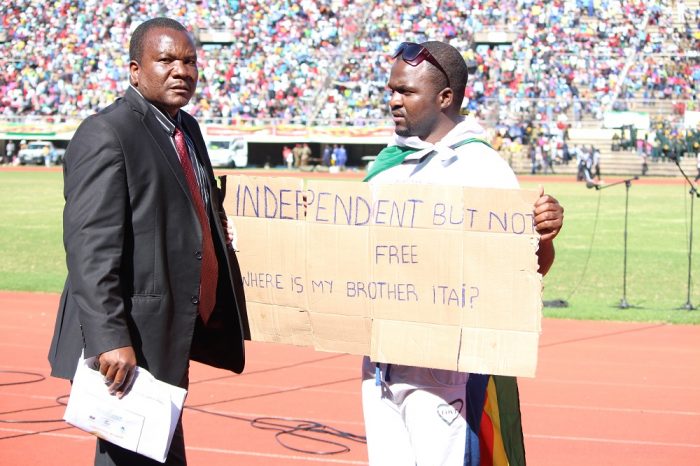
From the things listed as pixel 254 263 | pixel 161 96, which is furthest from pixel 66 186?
pixel 254 263

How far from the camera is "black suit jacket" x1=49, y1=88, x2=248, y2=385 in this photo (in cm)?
327

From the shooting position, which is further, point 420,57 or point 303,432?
point 303,432

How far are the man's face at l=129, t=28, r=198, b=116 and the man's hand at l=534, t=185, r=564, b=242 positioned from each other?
48.3 inches

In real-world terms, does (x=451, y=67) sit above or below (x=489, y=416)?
above

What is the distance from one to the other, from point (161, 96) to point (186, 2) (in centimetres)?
4602

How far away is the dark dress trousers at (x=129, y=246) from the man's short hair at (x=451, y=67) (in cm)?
92

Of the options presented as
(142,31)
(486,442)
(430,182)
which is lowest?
(486,442)

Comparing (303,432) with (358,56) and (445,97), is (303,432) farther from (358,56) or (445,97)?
(358,56)

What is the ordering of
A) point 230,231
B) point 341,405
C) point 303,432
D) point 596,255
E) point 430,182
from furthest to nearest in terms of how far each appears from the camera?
point 596,255
point 341,405
point 303,432
point 230,231
point 430,182

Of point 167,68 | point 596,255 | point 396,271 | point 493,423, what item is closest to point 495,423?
point 493,423

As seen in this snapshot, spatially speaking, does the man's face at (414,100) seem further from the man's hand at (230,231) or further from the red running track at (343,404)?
the red running track at (343,404)

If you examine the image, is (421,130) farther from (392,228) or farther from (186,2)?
Answer: (186,2)

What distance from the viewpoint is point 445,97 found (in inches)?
139

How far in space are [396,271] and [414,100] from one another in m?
0.57
